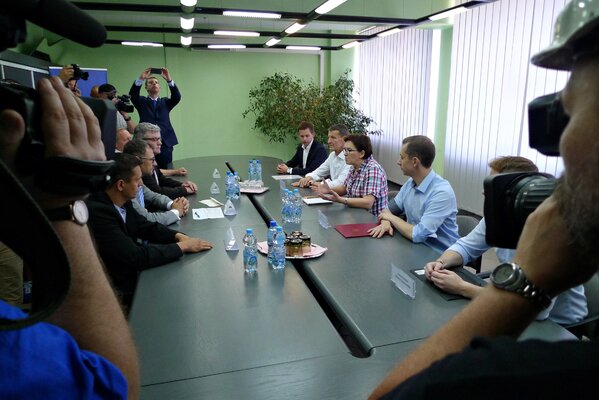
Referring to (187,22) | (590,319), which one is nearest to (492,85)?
(187,22)

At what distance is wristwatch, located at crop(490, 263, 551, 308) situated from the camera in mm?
539

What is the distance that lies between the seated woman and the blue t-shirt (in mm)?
2706

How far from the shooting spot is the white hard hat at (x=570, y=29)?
41 centimetres

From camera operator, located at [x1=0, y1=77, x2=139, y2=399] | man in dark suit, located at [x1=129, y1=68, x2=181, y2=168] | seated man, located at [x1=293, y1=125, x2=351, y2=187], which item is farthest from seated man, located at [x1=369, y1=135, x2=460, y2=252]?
man in dark suit, located at [x1=129, y1=68, x2=181, y2=168]

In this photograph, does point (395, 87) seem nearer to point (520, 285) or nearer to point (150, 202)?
point (150, 202)

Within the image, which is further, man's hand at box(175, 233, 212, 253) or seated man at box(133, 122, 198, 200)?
seated man at box(133, 122, 198, 200)

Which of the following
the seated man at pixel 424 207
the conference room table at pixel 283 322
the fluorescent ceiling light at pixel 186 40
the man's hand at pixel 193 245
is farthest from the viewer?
the fluorescent ceiling light at pixel 186 40

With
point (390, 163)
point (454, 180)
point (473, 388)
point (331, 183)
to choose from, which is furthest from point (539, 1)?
point (473, 388)

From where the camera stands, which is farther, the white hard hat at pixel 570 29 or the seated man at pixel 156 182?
the seated man at pixel 156 182

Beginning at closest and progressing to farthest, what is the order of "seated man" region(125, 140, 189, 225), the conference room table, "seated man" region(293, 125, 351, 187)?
the conference room table, "seated man" region(125, 140, 189, 225), "seated man" region(293, 125, 351, 187)

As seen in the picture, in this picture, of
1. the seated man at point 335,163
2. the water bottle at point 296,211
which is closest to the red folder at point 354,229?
the water bottle at point 296,211

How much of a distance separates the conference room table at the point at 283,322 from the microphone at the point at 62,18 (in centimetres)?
95

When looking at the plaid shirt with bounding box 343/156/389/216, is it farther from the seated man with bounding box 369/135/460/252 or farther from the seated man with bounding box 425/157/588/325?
the seated man with bounding box 425/157/588/325

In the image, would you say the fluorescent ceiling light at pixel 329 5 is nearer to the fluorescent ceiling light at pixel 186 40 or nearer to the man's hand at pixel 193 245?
the man's hand at pixel 193 245
